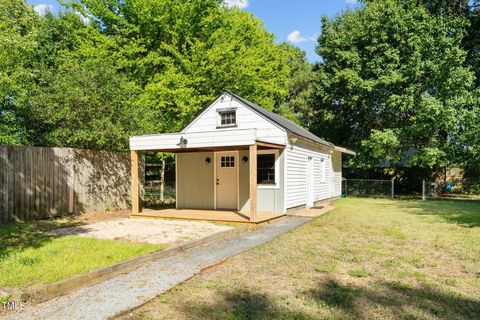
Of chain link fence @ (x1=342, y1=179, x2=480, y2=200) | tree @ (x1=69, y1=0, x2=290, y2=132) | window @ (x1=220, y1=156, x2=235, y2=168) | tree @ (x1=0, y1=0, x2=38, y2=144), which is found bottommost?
chain link fence @ (x1=342, y1=179, x2=480, y2=200)

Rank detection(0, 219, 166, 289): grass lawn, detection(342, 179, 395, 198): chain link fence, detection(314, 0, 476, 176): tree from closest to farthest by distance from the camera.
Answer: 1. detection(0, 219, 166, 289): grass lawn
2. detection(314, 0, 476, 176): tree
3. detection(342, 179, 395, 198): chain link fence

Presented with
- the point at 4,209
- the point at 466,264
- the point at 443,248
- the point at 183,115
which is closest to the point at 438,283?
the point at 466,264

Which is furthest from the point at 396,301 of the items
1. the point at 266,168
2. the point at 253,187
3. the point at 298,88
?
the point at 298,88

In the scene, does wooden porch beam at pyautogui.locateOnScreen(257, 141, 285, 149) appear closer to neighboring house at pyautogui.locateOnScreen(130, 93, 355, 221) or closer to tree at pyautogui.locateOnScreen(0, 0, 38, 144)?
neighboring house at pyautogui.locateOnScreen(130, 93, 355, 221)

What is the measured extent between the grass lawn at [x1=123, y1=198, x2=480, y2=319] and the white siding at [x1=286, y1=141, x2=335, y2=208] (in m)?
4.62

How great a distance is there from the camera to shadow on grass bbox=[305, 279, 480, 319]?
154 inches

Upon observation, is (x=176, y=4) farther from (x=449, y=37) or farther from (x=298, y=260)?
(x=298, y=260)

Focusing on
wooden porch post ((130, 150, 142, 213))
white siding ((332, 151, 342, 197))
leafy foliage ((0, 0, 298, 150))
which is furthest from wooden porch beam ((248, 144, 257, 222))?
white siding ((332, 151, 342, 197))

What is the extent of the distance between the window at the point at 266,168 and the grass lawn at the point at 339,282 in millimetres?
4370

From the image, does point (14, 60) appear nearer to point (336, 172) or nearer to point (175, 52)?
point (175, 52)

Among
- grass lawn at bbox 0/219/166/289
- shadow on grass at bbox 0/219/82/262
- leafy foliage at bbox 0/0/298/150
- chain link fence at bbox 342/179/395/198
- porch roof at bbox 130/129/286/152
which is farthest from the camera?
chain link fence at bbox 342/179/395/198

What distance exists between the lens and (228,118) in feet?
46.5

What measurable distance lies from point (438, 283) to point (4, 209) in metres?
10.2

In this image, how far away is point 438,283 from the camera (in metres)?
4.95
